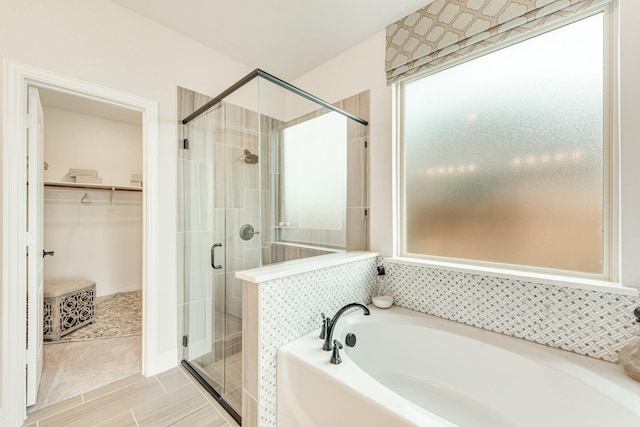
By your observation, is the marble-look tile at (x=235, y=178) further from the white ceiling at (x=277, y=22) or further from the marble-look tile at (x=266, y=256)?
the white ceiling at (x=277, y=22)

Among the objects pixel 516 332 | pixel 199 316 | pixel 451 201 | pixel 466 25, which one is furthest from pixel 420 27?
pixel 199 316

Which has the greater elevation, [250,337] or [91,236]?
[91,236]

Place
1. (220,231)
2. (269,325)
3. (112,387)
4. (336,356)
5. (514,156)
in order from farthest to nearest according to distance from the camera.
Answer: (220,231)
(112,387)
(514,156)
(269,325)
(336,356)

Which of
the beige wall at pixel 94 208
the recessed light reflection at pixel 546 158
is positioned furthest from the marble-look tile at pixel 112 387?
the recessed light reflection at pixel 546 158

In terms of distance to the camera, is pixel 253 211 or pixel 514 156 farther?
pixel 253 211

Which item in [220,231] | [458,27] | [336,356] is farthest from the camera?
[220,231]

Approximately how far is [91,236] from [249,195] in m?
3.33

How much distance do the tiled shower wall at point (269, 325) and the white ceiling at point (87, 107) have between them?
2808 millimetres

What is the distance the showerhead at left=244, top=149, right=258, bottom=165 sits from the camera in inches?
73.5

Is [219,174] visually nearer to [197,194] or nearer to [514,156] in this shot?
[197,194]

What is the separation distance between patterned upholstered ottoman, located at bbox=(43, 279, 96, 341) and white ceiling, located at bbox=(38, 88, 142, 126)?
80.0 inches

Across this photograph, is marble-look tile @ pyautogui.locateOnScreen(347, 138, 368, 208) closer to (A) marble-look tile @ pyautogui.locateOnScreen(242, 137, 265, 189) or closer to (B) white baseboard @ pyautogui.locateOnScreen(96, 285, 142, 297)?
(A) marble-look tile @ pyautogui.locateOnScreen(242, 137, 265, 189)

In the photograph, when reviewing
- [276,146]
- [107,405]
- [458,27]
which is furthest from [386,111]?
[107,405]

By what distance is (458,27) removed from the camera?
1.70m
